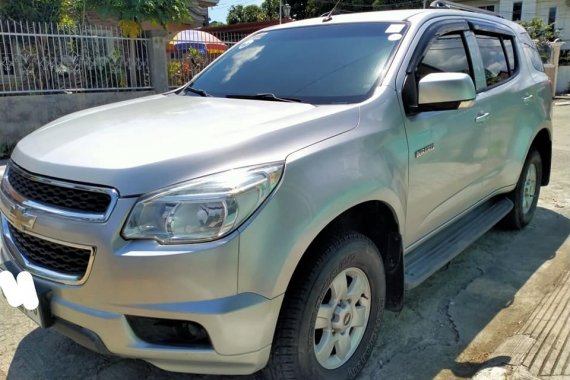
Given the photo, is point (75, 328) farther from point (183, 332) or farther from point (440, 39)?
point (440, 39)

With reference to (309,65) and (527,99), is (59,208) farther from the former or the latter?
(527,99)

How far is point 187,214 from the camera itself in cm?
189

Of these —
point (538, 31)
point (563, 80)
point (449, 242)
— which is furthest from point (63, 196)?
point (563, 80)

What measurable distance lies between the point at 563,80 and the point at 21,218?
29746mm

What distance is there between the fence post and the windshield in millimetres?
7130

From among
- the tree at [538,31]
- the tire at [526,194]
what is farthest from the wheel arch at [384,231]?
the tree at [538,31]

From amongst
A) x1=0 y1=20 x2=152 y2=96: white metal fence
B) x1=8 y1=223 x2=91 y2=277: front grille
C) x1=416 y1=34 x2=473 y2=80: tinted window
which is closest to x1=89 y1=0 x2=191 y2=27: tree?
x1=0 y1=20 x2=152 y2=96: white metal fence

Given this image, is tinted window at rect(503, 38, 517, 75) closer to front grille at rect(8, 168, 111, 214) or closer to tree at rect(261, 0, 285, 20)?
front grille at rect(8, 168, 111, 214)

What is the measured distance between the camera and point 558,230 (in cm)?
490

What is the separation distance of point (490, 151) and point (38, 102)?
781 centimetres

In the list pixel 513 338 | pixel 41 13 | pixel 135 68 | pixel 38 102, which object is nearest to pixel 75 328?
pixel 513 338

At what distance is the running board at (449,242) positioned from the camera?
3.02 meters

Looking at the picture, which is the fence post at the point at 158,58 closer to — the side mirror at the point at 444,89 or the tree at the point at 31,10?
the tree at the point at 31,10

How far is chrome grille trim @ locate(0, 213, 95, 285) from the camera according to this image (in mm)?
1949
